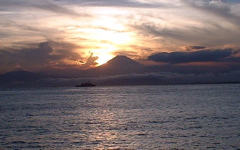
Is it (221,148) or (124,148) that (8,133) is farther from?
(221,148)

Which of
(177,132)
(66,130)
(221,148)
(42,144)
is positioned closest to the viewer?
(221,148)

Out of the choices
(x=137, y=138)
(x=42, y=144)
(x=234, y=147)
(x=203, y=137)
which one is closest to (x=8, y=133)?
(x=42, y=144)

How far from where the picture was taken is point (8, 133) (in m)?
36.7

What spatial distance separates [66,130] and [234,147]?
1865cm


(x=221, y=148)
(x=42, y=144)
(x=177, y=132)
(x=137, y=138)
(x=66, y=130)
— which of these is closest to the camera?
(x=221, y=148)

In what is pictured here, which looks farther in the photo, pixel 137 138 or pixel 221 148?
pixel 137 138

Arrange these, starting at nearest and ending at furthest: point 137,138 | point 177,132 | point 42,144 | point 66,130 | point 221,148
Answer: point 221,148, point 42,144, point 137,138, point 177,132, point 66,130

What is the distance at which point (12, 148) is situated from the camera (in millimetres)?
29000

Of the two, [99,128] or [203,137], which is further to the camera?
[99,128]

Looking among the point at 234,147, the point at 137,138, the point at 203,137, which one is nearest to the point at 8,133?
the point at 137,138

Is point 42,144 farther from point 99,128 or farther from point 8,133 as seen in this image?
point 99,128

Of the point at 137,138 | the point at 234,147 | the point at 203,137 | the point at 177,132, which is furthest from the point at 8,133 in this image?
the point at 234,147

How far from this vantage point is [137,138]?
32.6m

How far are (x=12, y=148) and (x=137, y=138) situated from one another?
11.4m
